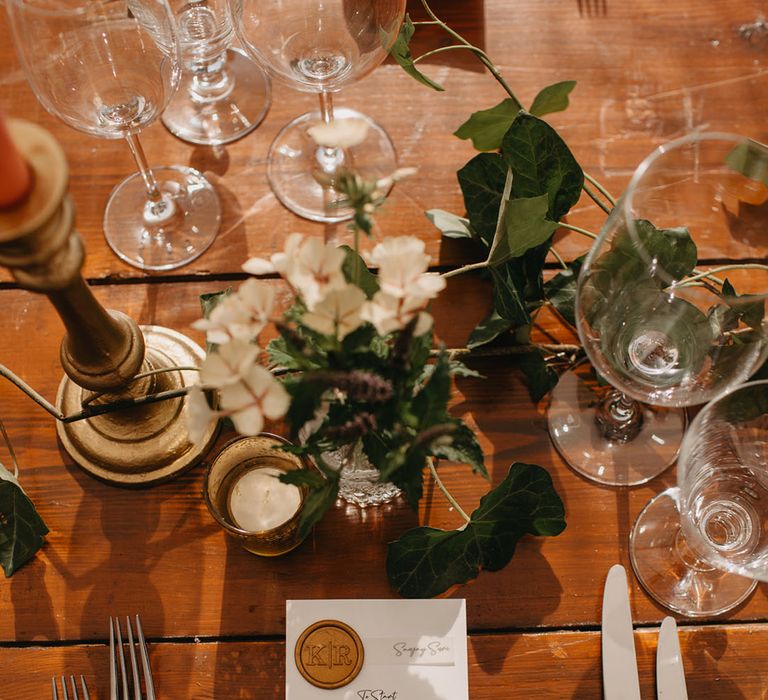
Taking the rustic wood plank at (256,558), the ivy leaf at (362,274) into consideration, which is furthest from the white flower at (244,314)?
the rustic wood plank at (256,558)

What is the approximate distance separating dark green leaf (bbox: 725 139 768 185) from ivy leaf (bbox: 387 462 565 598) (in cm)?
36

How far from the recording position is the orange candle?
0.49m

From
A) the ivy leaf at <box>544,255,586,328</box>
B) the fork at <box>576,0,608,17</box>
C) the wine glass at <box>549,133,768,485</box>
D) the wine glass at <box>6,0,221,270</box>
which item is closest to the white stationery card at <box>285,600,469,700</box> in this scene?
the wine glass at <box>549,133,768,485</box>

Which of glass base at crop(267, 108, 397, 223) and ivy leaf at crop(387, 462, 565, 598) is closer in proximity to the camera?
ivy leaf at crop(387, 462, 565, 598)

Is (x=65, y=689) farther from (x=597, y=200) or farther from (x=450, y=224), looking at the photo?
(x=597, y=200)

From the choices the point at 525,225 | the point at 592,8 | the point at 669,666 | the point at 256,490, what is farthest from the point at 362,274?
the point at 592,8

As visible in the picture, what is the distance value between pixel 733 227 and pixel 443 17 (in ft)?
1.56

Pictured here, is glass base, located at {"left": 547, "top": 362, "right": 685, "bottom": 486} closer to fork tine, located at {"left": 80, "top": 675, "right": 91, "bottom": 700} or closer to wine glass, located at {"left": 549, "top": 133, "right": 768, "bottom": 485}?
wine glass, located at {"left": 549, "top": 133, "right": 768, "bottom": 485}

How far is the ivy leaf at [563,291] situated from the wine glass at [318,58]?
26 cm

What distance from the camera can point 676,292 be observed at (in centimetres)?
82

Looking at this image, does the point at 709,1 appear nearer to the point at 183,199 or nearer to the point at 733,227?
the point at 733,227

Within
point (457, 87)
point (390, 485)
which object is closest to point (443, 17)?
point (457, 87)

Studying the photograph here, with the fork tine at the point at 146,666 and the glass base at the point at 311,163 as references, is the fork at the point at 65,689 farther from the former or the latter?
the glass base at the point at 311,163

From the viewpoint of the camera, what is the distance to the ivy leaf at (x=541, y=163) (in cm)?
86
